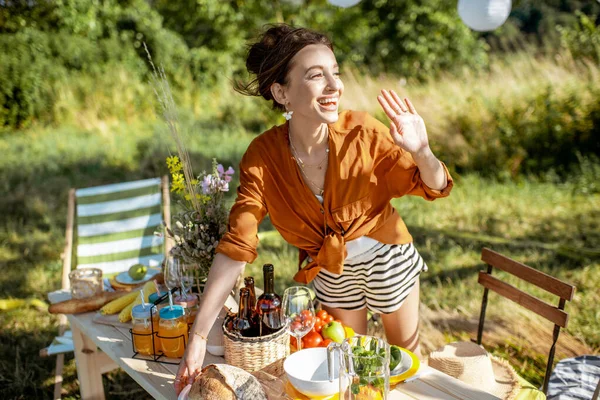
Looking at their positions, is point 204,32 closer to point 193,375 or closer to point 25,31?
point 25,31

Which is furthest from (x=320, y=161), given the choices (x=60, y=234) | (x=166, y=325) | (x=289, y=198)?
(x=60, y=234)

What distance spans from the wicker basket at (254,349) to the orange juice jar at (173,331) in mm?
252

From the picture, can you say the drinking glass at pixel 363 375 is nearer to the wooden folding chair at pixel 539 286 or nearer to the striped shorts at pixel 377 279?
the striped shorts at pixel 377 279

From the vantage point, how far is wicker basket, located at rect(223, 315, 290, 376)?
7.08 feet

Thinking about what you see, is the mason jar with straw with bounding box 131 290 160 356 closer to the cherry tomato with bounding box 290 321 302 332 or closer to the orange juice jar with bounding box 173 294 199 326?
the orange juice jar with bounding box 173 294 199 326

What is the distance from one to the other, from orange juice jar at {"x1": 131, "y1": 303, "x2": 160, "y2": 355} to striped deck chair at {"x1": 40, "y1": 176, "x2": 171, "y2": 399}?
1.61 m

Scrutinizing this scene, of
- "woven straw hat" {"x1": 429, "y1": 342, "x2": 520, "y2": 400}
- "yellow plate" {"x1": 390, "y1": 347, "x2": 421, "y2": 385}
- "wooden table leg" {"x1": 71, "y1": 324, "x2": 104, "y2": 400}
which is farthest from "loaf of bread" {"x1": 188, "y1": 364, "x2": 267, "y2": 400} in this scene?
"wooden table leg" {"x1": 71, "y1": 324, "x2": 104, "y2": 400}

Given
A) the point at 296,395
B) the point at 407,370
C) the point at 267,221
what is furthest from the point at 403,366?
the point at 267,221

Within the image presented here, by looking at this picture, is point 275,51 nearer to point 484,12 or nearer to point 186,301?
point 186,301

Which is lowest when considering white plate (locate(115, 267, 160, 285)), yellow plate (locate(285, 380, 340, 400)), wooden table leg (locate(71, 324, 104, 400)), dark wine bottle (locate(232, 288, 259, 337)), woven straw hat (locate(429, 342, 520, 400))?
wooden table leg (locate(71, 324, 104, 400))

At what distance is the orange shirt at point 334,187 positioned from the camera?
2.42 meters

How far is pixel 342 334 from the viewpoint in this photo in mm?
2363

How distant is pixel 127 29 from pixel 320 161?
13.4 metres

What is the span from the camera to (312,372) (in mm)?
2123
